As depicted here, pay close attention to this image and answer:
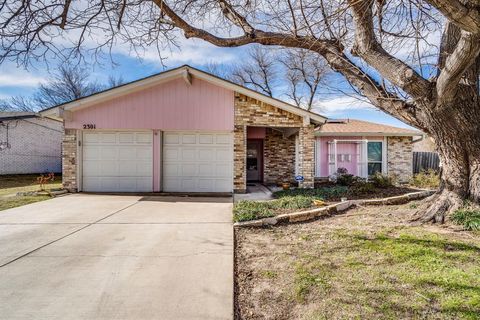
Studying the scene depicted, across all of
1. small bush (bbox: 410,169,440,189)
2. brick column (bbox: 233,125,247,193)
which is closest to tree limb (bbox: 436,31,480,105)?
brick column (bbox: 233,125,247,193)

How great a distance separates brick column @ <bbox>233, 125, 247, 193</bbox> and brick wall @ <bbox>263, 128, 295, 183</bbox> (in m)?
3.70

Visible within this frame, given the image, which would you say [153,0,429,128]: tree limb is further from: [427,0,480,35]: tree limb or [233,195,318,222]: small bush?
[233,195,318,222]: small bush

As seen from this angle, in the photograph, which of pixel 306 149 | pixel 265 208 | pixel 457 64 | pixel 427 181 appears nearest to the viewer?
pixel 457 64

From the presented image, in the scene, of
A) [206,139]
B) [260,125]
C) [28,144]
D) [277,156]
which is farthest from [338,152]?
[28,144]

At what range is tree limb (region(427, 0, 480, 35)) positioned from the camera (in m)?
2.90

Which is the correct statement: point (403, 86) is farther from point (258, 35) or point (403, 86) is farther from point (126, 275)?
point (126, 275)

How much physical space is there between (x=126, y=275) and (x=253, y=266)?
59.6 inches

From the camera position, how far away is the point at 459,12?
2.95 metres

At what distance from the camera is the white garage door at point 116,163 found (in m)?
10.2

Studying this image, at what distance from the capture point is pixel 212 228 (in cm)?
529

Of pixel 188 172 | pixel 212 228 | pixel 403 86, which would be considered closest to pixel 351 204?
pixel 403 86

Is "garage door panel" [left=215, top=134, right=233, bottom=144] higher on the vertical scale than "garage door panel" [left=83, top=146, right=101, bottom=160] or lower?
higher

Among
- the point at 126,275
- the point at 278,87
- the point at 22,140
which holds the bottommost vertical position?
the point at 126,275

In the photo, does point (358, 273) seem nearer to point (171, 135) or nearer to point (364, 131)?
point (171, 135)
